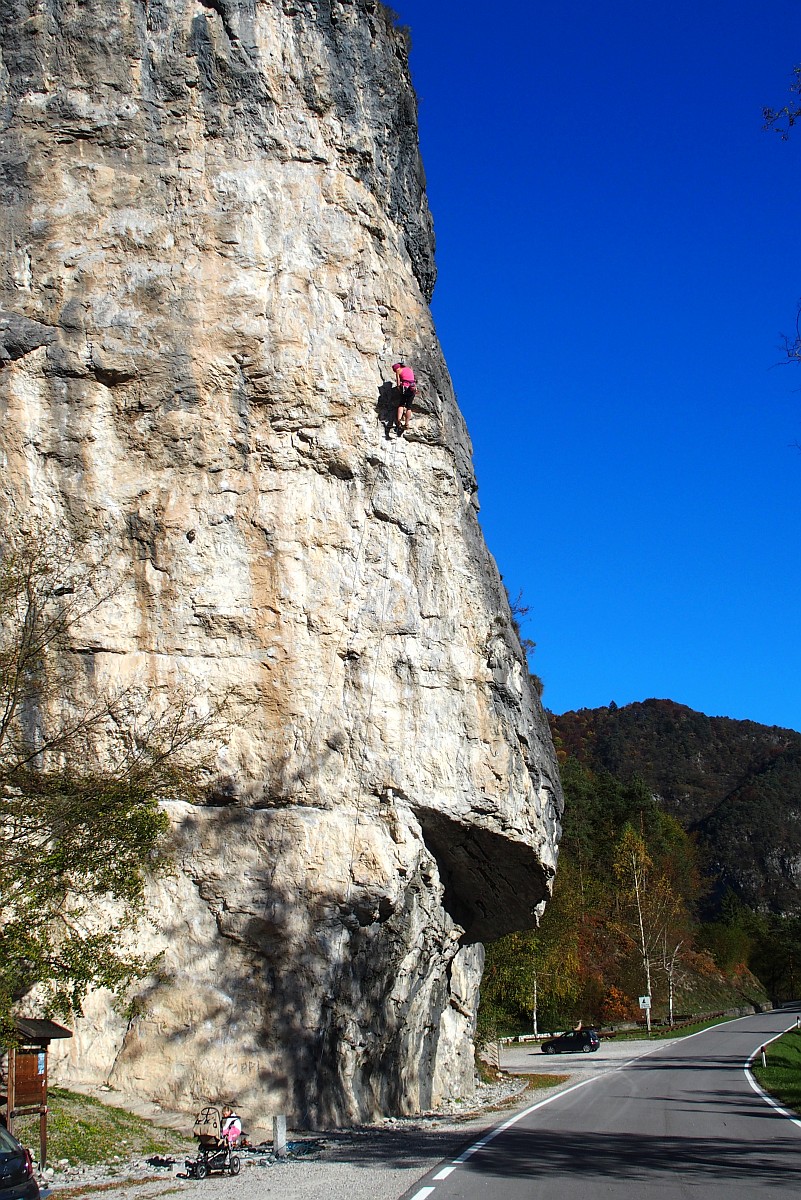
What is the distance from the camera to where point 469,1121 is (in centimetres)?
1551

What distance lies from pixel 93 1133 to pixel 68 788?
4.30m

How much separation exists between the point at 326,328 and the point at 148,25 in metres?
6.75

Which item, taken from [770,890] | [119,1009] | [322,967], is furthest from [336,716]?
[770,890]

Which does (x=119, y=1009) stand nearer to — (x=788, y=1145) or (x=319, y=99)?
Answer: (x=788, y=1145)

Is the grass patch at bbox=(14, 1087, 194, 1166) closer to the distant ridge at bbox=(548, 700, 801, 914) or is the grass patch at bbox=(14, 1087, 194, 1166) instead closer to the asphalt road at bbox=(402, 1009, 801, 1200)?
the asphalt road at bbox=(402, 1009, 801, 1200)

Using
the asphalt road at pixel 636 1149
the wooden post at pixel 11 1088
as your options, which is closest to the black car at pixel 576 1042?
the asphalt road at pixel 636 1149

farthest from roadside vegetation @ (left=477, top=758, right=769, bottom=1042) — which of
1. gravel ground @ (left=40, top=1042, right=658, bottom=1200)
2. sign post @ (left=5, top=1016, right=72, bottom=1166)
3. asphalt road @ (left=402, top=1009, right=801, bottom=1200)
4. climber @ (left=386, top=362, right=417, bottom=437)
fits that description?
sign post @ (left=5, top=1016, right=72, bottom=1166)

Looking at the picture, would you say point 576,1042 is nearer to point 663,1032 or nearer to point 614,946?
point 663,1032

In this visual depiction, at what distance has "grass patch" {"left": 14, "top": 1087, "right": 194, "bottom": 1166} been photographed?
11.5 m

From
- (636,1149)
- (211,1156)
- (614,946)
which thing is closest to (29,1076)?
(211,1156)

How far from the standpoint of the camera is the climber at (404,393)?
17.3 meters

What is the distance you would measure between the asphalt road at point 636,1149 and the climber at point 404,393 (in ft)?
37.5

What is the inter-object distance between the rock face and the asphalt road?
349cm

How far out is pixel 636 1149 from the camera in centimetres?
1148
